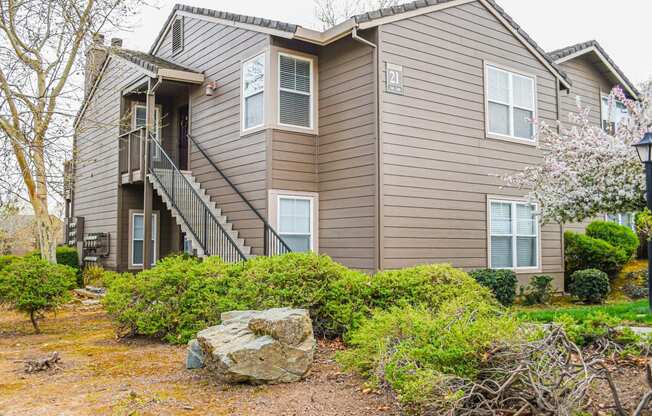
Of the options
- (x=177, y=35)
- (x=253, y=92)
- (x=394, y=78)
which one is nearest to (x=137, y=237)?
(x=177, y=35)

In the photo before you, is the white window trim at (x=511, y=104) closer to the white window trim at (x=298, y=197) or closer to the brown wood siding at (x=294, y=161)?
the brown wood siding at (x=294, y=161)

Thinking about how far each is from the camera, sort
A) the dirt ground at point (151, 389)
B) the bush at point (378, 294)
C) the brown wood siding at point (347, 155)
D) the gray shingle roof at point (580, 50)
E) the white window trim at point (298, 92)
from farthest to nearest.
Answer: the gray shingle roof at point (580, 50) → the white window trim at point (298, 92) → the brown wood siding at point (347, 155) → the bush at point (378, 294) → the dirt ground at point (151, 389)

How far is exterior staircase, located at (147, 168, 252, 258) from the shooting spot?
10688 millimetres

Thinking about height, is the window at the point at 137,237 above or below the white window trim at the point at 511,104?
below

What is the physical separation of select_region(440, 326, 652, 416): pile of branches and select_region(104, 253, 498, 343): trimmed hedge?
242 cm

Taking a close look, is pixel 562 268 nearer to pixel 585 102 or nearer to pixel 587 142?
pixel 587 142

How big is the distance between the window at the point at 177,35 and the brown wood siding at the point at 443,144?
6545 millimetres

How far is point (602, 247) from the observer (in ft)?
44.0

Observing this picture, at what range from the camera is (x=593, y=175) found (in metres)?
10.2

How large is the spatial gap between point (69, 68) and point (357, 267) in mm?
7174

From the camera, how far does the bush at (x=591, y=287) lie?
37.5 ft

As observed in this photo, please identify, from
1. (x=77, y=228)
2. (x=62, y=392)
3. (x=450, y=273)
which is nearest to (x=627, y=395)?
(x=450, y=273)

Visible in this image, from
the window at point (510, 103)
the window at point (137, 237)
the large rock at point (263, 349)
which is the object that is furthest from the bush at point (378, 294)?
the window at point (137, 237)

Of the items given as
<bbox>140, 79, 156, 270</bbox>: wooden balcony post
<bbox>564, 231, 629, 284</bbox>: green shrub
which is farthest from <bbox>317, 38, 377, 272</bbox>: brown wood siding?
<bbox>564, 231, 629, 284</bbox>: green shrub
